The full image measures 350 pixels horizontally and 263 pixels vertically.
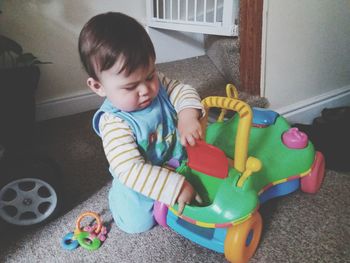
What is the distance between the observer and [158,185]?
66 centimetres

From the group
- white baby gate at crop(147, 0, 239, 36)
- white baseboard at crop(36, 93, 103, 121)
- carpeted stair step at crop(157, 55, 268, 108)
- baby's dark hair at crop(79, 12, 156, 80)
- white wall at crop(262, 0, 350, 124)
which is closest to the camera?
baby's dark hair at crop(79, 12, 156, 80)

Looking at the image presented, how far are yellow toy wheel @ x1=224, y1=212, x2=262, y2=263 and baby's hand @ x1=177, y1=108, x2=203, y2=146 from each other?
0.20m

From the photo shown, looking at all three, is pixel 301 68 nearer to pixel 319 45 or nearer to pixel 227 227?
pixel 319 45

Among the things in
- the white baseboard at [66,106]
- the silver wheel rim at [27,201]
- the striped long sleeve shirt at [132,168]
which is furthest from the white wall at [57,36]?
the striped long sleeve shirt at [132,168]

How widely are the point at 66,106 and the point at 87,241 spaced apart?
35.0 inches

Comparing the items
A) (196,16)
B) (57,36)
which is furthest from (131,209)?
(196,16)

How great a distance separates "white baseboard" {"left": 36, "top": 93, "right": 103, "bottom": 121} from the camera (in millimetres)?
1495

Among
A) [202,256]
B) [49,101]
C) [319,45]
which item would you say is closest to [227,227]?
[202,256]

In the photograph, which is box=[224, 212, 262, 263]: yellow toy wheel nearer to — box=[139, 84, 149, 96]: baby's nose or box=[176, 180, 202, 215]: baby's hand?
box=[176, 180, 202, 215]: baby's hand

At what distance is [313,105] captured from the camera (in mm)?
1292

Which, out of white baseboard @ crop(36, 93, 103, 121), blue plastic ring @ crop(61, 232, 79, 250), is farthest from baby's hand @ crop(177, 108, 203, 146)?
white baseboard @ crop(36, 93, 103, 121)

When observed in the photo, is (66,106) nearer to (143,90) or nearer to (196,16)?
(196,16)

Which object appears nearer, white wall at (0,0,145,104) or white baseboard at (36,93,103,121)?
white wall at (0,0,145,104)

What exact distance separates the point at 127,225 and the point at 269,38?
74cm
